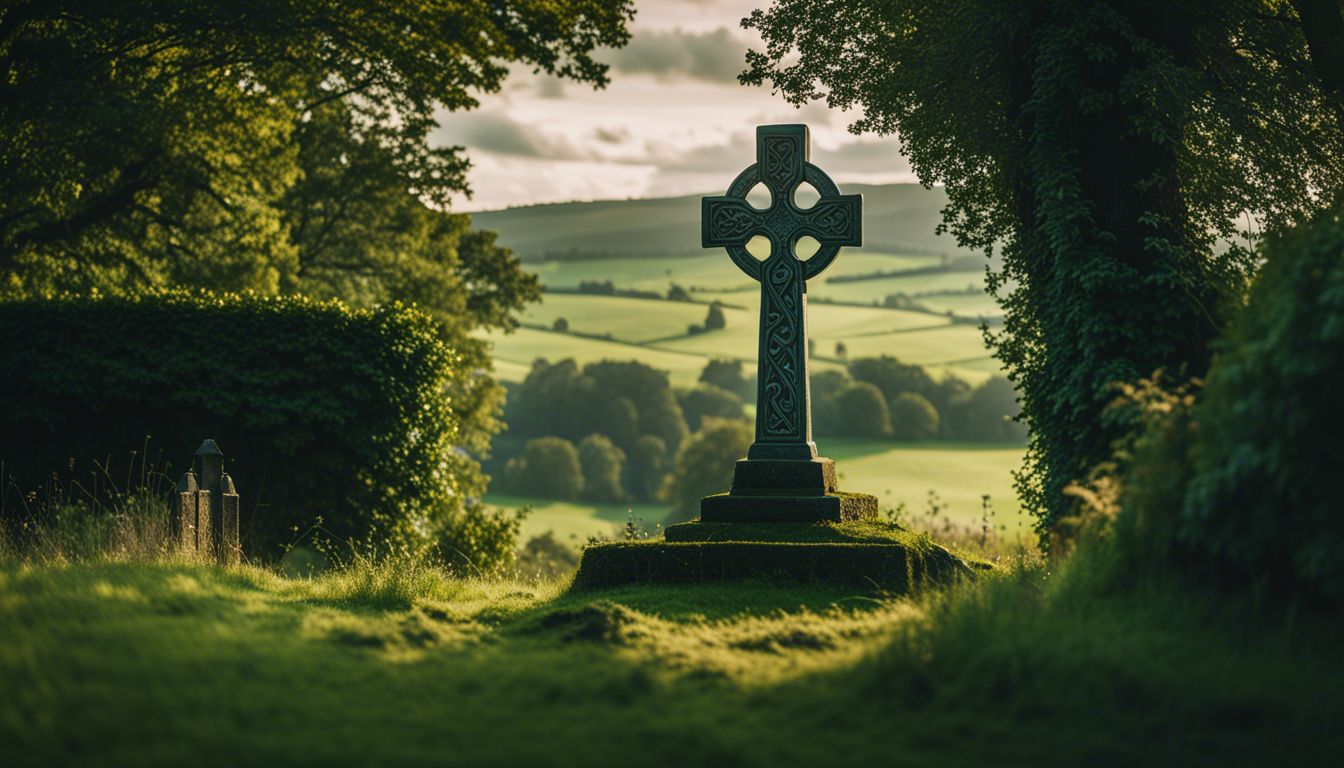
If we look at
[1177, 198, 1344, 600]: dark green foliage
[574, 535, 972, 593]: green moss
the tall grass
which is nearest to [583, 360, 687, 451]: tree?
the tall grass

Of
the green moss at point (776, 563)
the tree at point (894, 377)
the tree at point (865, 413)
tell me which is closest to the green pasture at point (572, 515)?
the tree at point (865, 413)

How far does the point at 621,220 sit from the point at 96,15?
59.0 m

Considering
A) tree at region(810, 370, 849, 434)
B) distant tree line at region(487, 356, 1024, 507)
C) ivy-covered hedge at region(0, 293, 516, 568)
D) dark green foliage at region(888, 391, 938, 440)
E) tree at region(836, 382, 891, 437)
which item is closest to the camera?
ivy-covered hedge at region(0, 293, 516, 568)

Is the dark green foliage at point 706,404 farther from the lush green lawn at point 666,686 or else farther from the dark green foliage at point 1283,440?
the dark green foliage at point 1283,440

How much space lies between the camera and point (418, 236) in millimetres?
27109

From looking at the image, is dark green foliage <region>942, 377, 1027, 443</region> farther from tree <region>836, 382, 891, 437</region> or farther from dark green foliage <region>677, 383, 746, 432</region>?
dark green foliage <region>677, 383, 746, 432</region>

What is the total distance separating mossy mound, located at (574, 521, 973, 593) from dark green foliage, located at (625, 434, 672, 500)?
43270mm

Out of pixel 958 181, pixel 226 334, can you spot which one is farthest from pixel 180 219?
pixel 958 181

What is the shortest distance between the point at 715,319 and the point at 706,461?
17.7m

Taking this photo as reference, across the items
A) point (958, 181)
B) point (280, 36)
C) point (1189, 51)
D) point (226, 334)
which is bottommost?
point (226, 334)

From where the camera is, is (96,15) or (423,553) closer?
(423,553)

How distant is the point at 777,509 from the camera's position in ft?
43.4

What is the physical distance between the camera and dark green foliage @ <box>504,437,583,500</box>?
5259cm

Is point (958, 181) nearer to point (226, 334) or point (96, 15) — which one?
point (226, 334)
